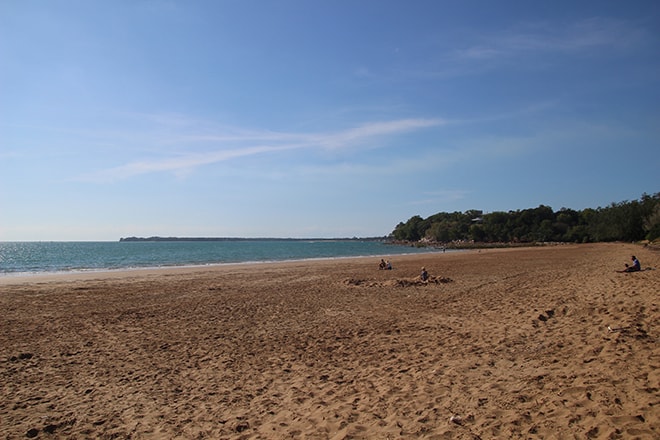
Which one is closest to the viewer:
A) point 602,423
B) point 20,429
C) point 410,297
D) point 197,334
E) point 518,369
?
point 602,423

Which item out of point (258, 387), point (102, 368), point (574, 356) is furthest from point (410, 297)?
point (102, 368)

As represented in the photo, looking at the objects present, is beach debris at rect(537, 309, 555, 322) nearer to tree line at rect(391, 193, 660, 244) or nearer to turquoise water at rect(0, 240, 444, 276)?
turquoise water at rect(0, 240, 444, 276)

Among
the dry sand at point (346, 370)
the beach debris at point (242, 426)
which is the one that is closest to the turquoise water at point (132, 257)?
the dry sand at point (346, 370)

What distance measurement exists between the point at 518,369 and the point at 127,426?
6077mm

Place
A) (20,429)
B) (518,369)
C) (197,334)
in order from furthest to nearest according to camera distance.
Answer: (197,334) → (518,369) → (20,429)

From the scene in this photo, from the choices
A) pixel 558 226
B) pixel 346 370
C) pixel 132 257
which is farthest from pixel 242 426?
pixel 558 226

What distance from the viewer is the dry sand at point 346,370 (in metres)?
5.17

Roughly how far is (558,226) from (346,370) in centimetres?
13374

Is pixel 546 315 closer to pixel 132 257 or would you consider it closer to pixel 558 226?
pixel 132 257

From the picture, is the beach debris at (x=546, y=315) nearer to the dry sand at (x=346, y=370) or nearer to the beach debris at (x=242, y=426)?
the dry sand at (x=346, y=370)

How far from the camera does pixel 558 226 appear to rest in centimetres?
12194

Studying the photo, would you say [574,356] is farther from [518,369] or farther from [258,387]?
[258,387]

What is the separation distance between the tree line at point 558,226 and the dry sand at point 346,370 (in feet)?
207

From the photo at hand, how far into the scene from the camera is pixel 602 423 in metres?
4.61
